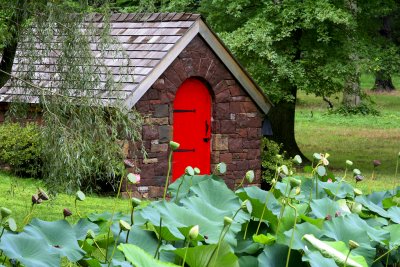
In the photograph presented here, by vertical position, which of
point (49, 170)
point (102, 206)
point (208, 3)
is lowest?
point (102, 206)

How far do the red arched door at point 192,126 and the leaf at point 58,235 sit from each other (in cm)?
1337

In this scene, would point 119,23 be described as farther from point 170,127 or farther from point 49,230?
point 49,230

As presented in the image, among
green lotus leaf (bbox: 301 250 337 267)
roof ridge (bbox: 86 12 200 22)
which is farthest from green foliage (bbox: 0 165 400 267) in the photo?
roof ridge (bbox: 86 12 200 22)

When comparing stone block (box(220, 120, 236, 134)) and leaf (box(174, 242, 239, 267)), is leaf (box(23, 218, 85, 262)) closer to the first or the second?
leaf (box(174, 242, 239, 267))

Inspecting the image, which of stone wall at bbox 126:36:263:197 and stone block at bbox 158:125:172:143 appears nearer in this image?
stone wall at bbox 126:36:263:197

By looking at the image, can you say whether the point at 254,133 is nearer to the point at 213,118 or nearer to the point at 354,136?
the point at 213,118

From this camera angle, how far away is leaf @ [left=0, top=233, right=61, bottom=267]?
3811mm

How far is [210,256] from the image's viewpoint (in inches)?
156

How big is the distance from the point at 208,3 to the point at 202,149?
5456 millimetres

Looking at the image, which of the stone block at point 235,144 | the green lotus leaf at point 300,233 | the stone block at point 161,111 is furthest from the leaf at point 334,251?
the stone block at point 235,144

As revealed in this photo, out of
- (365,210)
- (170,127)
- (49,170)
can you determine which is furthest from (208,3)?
(365,210)

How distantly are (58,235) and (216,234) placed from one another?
2.28 feet

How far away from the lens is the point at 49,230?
4.28 m

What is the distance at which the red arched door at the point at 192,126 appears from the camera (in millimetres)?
17812
